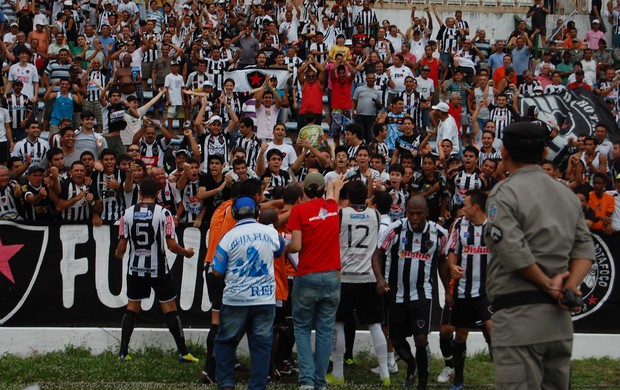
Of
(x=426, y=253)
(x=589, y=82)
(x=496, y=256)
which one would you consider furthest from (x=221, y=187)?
(x=589, y=82)

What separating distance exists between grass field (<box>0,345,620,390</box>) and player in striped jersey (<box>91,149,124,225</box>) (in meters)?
2.64

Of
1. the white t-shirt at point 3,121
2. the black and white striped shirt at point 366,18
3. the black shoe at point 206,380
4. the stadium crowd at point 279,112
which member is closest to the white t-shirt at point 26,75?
the stadium crowd at point 279,112

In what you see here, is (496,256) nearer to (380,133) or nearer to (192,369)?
(192,369)

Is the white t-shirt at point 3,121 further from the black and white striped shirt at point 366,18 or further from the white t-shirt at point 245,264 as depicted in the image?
the black and white striped shirt at point 366,18

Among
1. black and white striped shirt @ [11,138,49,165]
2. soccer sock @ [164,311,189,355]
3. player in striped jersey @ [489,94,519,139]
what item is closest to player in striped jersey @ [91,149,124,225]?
black and white striped shirt @ [11,138,49,165]

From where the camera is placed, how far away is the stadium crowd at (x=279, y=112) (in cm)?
1302

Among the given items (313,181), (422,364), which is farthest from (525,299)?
(313,181)

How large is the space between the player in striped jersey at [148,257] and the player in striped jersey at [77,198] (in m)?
2.22

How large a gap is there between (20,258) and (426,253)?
5293mm

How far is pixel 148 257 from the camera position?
10.8 meters

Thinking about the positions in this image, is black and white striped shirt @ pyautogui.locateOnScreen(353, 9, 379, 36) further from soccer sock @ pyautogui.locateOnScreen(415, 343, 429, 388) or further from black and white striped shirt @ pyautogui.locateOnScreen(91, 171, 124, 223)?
soccer sock @ pyautogui.locateOnScreen(415, 343, 429, 388)

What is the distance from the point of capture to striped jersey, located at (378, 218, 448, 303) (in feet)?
32.4

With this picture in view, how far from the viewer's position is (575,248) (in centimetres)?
570

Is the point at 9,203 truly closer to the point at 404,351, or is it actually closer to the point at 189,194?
the point at 189,194
